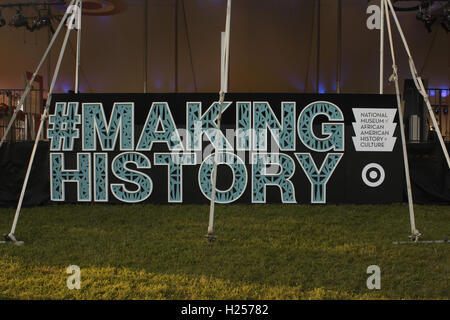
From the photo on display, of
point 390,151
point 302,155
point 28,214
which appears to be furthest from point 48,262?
point 390,151

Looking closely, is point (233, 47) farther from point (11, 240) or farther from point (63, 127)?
point (11, 240)

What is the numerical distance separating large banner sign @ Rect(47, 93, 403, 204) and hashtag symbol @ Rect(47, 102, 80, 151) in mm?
13

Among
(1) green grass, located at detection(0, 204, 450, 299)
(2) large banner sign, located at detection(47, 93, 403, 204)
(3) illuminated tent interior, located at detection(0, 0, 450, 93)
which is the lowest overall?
(1) green grass, located at detection(0, 204, 450, 299)

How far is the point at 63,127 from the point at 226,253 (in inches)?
122

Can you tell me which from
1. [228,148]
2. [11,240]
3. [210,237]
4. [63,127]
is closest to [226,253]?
[210,237]

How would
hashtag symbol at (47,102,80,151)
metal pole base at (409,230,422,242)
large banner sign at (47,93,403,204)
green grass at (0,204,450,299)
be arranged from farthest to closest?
1. hashtag symbol at (47,102,80,151)
2. large banner sign at (47,93,403,204)
3. metal pole base at (409,230,422,242)
4. green grass at (0,204,450,299)

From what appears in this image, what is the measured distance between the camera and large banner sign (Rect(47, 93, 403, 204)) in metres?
5.13

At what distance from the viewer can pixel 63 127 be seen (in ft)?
17.4

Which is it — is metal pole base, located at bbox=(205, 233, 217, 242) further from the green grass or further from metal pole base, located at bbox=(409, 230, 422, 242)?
metal pole base, located at bbox=(409, 230, 422, 242)

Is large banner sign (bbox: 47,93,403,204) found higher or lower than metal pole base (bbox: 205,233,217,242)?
higher

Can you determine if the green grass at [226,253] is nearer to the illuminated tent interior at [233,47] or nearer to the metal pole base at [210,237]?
the metal pole base at [210,237]

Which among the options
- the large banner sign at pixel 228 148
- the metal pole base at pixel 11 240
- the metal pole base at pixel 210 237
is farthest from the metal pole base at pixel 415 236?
the metal pole base at pixel 11 240

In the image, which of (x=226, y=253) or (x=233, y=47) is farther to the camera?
(x=233, y=47)

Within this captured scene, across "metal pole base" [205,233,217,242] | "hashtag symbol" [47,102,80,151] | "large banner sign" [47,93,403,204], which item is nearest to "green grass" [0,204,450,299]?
"metal pole base" [205,233,217,242]
